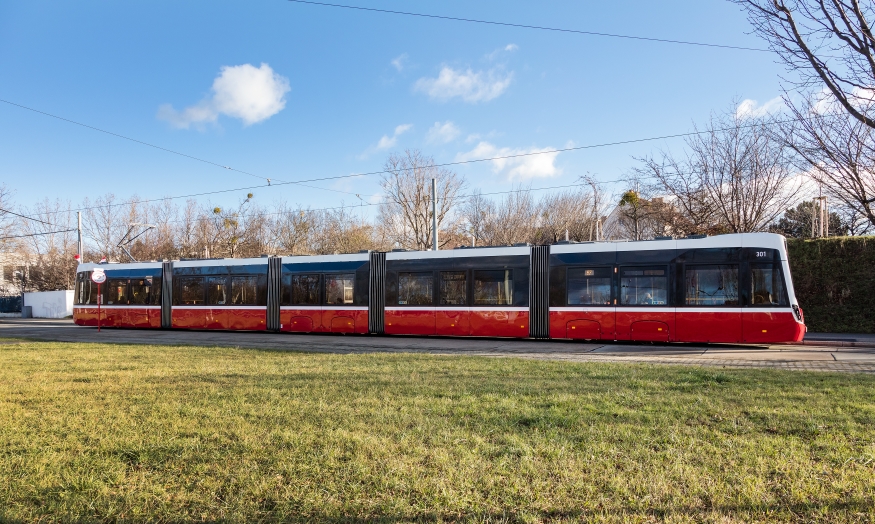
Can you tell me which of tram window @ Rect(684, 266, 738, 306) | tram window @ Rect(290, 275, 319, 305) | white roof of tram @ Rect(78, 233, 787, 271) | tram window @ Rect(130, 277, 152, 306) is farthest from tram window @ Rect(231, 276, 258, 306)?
tram window @ Rect(684, 266, 738, 306)

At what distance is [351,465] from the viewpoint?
459 cm

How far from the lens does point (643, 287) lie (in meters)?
16.7

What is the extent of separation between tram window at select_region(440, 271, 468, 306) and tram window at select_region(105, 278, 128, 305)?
51.8 ft

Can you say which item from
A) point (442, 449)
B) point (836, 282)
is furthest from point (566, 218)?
point (442, 449)

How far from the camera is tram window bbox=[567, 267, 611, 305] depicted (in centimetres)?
1711

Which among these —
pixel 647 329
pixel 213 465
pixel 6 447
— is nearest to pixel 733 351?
pixel 647 329

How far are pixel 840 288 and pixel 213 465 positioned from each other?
23.5 metres

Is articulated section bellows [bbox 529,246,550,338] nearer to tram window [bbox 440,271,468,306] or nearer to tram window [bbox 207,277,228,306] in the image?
tram window [bbox 440,271,468,306]

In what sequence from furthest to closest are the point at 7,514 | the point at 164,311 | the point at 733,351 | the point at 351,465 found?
the point at 164,311
the point at 733,351
the point at 351,465
the point at 7,514

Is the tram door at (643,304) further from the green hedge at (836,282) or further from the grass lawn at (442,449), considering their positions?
the green hedge at (836,282)

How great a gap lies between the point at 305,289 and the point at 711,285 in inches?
562

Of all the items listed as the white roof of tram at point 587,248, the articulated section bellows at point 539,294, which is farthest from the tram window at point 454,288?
the articulated section bellows at point 539,294

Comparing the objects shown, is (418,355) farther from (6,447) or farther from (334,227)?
(334,227)

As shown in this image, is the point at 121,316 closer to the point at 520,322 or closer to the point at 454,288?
the point at 454,288
